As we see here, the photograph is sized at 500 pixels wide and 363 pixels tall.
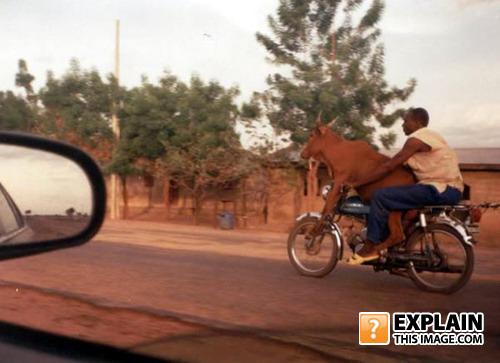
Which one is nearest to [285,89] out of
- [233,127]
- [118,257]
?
[233,127]

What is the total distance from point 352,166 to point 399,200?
1.05 metres

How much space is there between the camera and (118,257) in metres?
12.7

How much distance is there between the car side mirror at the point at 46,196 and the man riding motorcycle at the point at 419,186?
13.4 ft

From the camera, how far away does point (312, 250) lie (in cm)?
902

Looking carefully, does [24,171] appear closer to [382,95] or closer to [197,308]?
[197,308]

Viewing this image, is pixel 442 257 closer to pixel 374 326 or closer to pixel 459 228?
pixel 459 228

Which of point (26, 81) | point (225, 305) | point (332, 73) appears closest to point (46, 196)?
point (225, 305)

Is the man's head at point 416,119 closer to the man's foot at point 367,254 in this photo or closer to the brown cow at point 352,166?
the brown cow at point 352,166

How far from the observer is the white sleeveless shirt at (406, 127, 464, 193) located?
7.65 meters

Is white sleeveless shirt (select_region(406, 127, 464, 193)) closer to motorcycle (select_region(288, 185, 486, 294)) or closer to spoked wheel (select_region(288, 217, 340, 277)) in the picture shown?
motorcycle (select_region(288, 185, 486, 294))

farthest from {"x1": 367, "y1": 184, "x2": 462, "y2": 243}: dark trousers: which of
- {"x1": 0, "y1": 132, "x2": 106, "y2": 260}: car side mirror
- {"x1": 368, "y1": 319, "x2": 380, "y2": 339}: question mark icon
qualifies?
{"x1": 0, "y1": 132, "x2": 106, "y2": 260}: car side mirror

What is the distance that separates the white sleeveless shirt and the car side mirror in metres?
4.33

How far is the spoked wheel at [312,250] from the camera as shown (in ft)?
28.8

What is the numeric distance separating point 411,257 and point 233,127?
1923 centimetres
